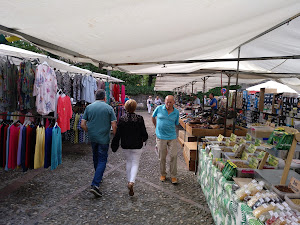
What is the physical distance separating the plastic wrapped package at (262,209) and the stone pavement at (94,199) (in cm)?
149

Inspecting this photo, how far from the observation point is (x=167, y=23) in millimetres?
2430

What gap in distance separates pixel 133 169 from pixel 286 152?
96.6 inches

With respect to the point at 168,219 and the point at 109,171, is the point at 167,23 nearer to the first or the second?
the point at 168,219

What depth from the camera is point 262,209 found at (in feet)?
5.61

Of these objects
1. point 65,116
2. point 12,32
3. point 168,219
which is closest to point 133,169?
point 168,219

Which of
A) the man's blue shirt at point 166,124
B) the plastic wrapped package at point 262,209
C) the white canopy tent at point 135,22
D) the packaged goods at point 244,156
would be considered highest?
the white canopy tent at point 135,22

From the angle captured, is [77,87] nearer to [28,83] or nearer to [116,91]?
[28,83]

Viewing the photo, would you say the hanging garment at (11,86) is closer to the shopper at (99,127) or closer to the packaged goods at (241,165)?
the shopper at (99,127)

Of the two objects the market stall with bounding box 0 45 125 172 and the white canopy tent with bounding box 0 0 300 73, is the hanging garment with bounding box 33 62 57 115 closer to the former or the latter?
the market stall with bounding box 0 45 125 172

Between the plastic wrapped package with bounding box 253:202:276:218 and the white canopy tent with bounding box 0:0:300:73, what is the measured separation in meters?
1.82

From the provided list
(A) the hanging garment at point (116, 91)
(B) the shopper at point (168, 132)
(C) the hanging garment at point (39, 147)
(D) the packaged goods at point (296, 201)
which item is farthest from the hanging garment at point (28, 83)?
(A) the hanging garment at point (116, 91)

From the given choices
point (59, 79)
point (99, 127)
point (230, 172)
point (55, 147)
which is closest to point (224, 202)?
point (230, 172)

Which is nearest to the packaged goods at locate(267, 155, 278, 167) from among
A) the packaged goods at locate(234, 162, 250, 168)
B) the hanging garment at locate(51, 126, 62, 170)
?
the packaged goods at locate(234, 162, 250, 168)

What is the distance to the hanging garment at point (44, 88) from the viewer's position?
12.4ft
